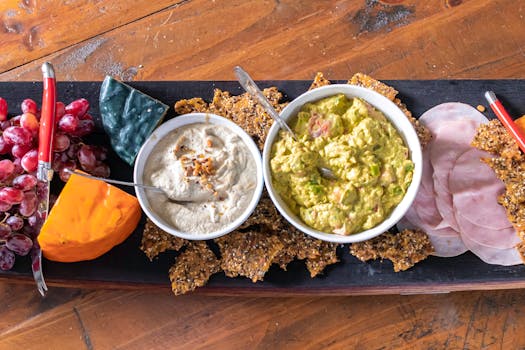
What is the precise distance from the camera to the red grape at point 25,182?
1.85 metres

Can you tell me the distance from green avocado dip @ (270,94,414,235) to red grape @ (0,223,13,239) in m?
0.94

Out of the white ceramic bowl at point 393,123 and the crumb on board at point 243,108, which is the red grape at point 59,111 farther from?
the white ceramic bowl at point 393,123

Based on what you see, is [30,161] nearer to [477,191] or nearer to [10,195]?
[10,195]

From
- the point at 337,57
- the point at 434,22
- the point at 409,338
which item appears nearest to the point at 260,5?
the point at 337,57

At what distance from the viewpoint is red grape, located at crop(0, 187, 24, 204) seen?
181 cm

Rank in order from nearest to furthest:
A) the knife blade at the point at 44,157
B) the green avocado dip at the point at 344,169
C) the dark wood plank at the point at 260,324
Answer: the green avocado dip at the point at 344,169
the knife blade at the point at 44,157
the dark wood plank at the point at 260,324

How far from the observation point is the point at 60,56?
7.86ft

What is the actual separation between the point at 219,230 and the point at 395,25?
1278 mm

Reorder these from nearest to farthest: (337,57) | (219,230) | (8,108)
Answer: (219,230) < (8,108) < (337,57)

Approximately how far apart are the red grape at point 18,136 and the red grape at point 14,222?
0.26 meters

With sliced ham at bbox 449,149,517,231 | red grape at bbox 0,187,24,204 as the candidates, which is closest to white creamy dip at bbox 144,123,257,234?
red grape at bbox 0,187,24,204

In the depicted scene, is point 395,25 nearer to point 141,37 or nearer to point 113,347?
point 141,37

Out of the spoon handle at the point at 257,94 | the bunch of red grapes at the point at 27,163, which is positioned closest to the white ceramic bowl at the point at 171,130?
the spoon handle at the point at 257,94

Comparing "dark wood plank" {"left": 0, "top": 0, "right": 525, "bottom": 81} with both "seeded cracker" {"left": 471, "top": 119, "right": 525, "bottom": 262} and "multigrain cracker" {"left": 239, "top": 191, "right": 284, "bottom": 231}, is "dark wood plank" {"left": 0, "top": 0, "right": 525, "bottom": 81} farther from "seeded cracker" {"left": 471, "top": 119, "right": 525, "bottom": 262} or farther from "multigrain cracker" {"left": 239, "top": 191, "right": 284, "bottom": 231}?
"multigrain cracker" {"left": 239, "top": 191, "right": 284, "bottom": 231}
